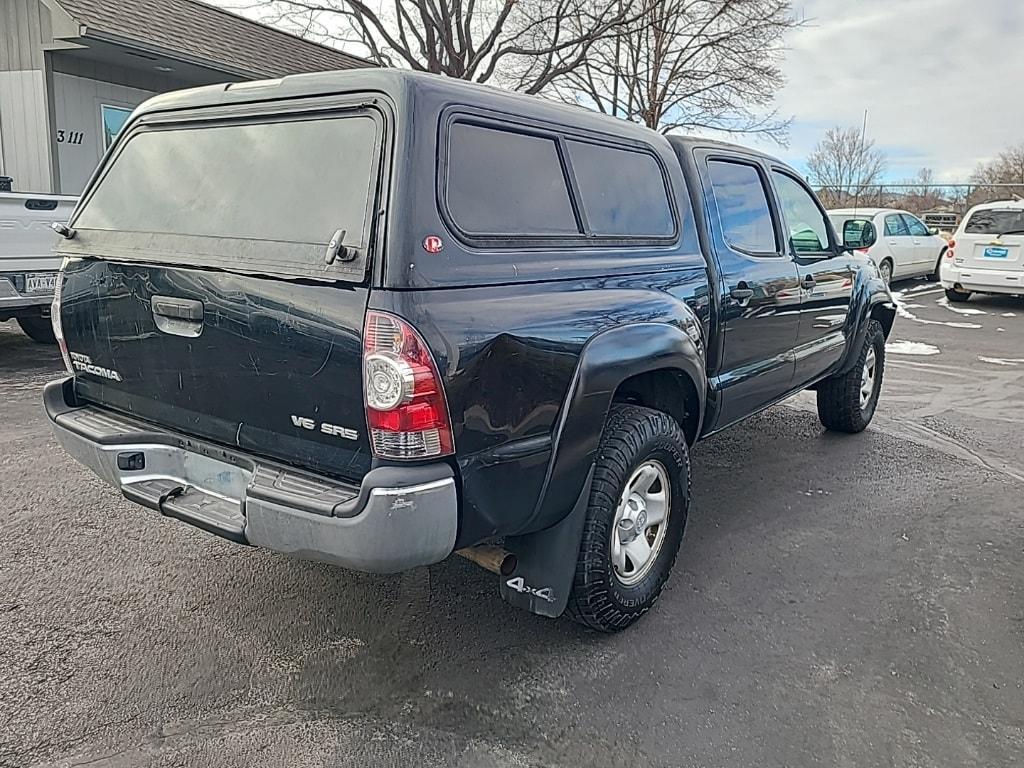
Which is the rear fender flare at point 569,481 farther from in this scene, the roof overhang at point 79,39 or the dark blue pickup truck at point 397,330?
the roof overhang at point 79,39

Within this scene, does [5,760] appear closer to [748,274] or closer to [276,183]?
[276,183]

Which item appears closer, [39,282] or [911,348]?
[39,282]

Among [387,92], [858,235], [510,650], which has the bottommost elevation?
[510,650]

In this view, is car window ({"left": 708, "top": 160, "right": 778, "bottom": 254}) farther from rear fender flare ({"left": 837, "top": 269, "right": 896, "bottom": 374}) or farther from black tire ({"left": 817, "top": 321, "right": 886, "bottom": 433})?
black tire ({"left": 817, "top": 321, "right": 886, "bottom": 433})

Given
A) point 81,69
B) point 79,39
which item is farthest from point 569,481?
point 81,69

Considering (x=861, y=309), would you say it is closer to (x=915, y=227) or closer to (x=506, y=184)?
(x=506, y=184)

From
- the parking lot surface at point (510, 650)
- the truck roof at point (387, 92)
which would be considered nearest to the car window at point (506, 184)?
the truck roof at point (387, 92)

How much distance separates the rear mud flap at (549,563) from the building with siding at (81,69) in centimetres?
995

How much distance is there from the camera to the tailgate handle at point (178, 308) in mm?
2775

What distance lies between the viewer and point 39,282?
23.2 ft

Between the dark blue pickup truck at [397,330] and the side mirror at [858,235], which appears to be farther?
the side mirror at [858,235]

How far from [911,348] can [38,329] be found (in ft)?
31.4

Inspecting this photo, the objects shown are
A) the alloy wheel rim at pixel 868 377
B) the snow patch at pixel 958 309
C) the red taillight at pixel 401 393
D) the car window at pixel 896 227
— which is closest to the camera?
the red taillight at pixel 401 393

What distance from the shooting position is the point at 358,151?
2621 millimetres
